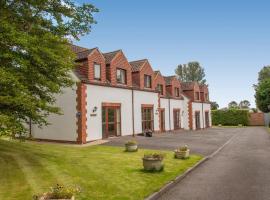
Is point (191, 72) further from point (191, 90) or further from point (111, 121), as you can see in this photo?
point (111, 121)

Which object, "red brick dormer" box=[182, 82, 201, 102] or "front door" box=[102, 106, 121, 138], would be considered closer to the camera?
"front door" box=[102, 106, 121, 138]

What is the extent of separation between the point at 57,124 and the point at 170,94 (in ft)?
70.2

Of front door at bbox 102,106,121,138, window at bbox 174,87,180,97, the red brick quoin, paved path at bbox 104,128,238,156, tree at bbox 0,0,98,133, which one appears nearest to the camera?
tree at bbox 0,0,98,133

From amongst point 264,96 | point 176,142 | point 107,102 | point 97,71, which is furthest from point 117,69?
point 264,96

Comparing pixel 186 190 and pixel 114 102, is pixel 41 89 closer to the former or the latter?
pixel 186 190

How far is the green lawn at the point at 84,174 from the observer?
9.65m

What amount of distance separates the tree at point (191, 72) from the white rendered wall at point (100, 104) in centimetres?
7423

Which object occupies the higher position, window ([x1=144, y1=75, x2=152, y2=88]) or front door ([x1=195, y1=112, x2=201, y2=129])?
window ([x1=144, y1=75, x2=152, y2=88])

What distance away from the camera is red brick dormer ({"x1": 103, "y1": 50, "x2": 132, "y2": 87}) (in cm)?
2736

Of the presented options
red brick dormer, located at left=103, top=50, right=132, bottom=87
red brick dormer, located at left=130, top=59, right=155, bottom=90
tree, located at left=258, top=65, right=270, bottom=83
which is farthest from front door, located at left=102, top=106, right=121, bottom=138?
tree, located at left=258, top=65, right=270, bottom=83

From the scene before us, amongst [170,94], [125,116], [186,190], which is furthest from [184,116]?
[186,190]

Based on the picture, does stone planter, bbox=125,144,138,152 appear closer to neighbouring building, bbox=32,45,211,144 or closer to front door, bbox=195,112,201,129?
neighbouring building, bbox=32,45,211,144

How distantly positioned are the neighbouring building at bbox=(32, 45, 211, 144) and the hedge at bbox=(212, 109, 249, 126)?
2522 centimetres

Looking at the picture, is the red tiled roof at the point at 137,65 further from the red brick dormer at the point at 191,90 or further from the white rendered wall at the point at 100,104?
the red brick dormer at the point at 191,90
